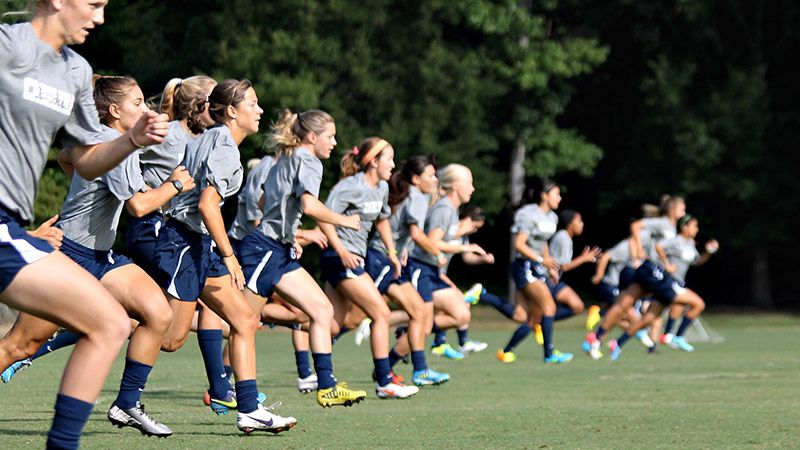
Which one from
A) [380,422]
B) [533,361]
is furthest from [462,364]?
[380,422]

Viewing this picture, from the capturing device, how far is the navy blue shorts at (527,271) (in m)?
17.3

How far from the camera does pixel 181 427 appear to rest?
8.93 meters

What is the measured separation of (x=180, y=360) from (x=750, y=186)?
A: 81.7 ft

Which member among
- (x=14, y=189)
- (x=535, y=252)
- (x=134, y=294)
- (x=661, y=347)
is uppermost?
(x=14, y=189)

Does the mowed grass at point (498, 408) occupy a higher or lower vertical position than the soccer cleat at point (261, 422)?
lower

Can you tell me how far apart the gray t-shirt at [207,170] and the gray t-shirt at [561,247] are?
→ 12551mm

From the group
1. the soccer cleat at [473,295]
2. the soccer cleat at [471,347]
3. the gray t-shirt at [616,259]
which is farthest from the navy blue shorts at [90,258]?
the gray t-shirt at [616,259]

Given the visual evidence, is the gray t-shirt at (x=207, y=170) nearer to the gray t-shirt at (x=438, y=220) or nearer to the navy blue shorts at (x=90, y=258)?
the navy blue shorts at (x=90, y=258)

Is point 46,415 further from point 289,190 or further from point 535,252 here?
point 535,252


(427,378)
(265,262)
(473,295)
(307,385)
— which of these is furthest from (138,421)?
(473,295)

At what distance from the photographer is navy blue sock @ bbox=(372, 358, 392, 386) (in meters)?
11.4

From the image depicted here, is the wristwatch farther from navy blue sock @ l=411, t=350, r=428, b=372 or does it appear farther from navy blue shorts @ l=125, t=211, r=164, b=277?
navy blue sock @ l=411, t=350, r=428, b=372

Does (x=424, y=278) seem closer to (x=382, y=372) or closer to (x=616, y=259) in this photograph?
(x=382, y=372)

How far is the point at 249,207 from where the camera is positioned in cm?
1058
